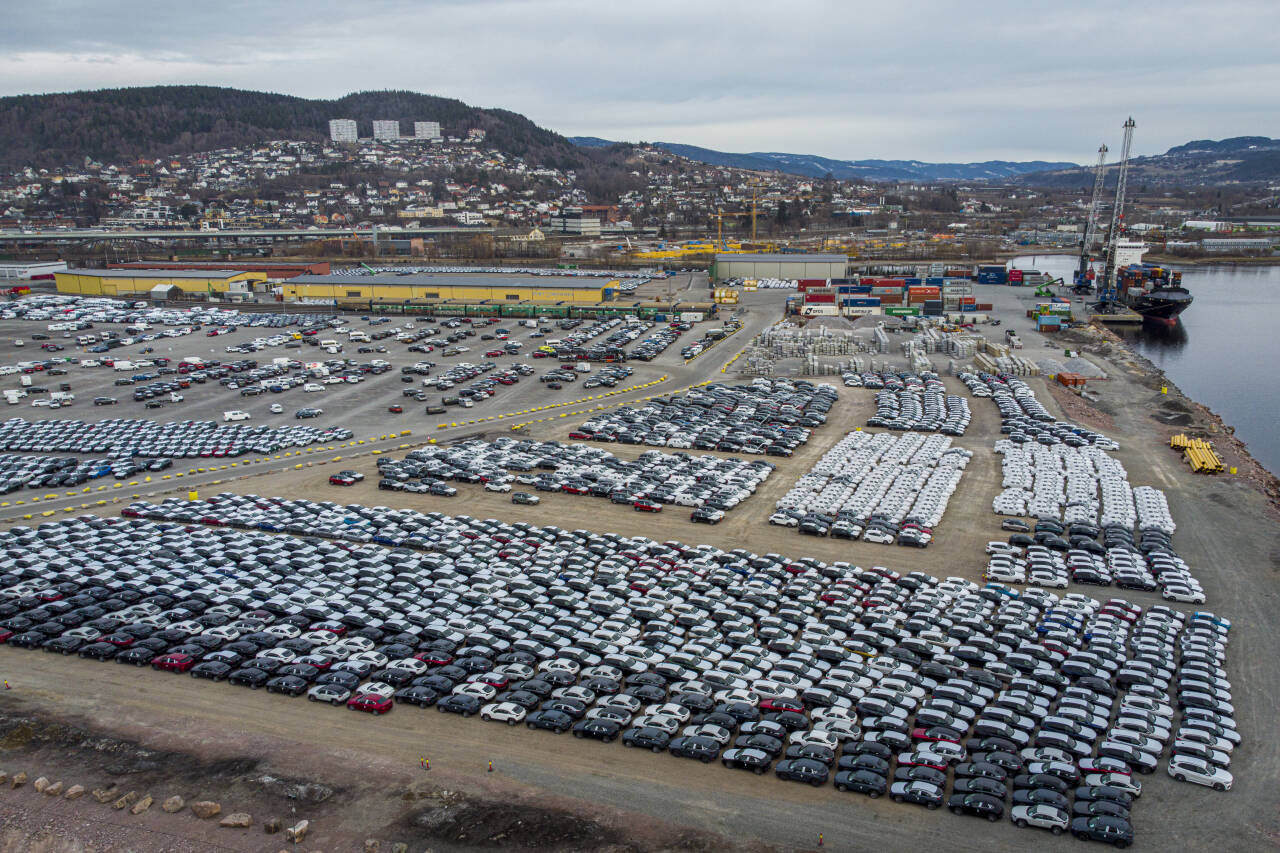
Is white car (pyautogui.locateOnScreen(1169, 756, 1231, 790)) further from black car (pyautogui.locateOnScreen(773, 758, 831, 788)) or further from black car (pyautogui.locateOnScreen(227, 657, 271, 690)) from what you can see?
black car (pyautogui.locateOnScreen(227, 657, 271, 690))

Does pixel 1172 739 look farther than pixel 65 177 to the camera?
No

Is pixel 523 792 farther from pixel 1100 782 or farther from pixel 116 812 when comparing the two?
pixel 1100 782

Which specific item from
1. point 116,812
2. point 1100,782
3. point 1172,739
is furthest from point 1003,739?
point 116,812

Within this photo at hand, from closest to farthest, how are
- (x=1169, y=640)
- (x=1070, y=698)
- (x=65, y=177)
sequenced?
(x=1070, y=698), (x=1169, y=640), (x=65, y=177)

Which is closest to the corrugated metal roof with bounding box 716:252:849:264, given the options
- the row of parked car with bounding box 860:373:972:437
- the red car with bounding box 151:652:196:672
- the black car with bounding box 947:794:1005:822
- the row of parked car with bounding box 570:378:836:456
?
the row of parked car with bounding box 860:373:972:437

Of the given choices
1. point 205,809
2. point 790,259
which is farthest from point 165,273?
point 205,809

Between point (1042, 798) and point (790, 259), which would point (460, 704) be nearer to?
point (1042, 798)
